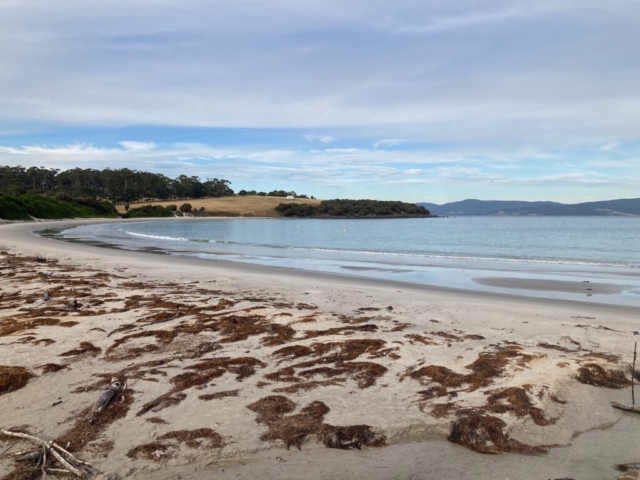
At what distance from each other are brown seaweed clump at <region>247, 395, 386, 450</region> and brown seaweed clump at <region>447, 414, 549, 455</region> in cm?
79

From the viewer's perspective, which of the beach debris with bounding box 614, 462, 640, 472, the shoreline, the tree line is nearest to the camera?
the beach debris with bounding box 614, 462, 640, 472

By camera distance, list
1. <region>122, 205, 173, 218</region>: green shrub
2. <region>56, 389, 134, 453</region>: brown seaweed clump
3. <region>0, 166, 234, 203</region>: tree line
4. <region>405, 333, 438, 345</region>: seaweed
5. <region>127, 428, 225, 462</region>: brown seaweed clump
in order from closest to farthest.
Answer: <region>127, 428, 225, 462</region>: brown seaweed clump < <region>56, 389, 134, 453</region>: brown seaweed clump < <region>405, 333, 438, 345</region>: seaweed < <region>122, 205, 173, 218</region>: green shrub < <region>0, 166, 234, 203</region>: tree line

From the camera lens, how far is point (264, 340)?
7.64 metres

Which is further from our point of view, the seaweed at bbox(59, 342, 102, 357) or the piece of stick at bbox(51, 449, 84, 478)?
the seaweed at bbox(59, 342, 102, 357)

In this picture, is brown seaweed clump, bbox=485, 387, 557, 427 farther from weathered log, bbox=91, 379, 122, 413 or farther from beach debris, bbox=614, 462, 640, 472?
weathered log, bbox=91, 379, 122, 413

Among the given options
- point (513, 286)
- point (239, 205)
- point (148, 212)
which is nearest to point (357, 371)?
point (513, 286)

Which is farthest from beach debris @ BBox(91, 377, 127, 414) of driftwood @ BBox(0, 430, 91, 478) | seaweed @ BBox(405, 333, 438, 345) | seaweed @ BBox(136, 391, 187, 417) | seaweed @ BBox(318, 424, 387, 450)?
seaweed @ BBox(405, 333, 438, 345)

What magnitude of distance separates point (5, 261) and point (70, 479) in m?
17.9

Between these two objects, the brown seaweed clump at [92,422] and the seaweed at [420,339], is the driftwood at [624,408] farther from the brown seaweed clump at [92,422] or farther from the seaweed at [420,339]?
the brown seaweed clump at [92,422]

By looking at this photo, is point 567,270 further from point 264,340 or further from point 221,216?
point 221,216

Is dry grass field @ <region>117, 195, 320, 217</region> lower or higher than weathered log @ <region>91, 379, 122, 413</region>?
higher

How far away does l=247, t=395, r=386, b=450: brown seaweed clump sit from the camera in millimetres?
4535

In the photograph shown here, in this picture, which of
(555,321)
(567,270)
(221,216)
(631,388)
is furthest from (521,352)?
(221,216)

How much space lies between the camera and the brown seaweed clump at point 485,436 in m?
4.49
